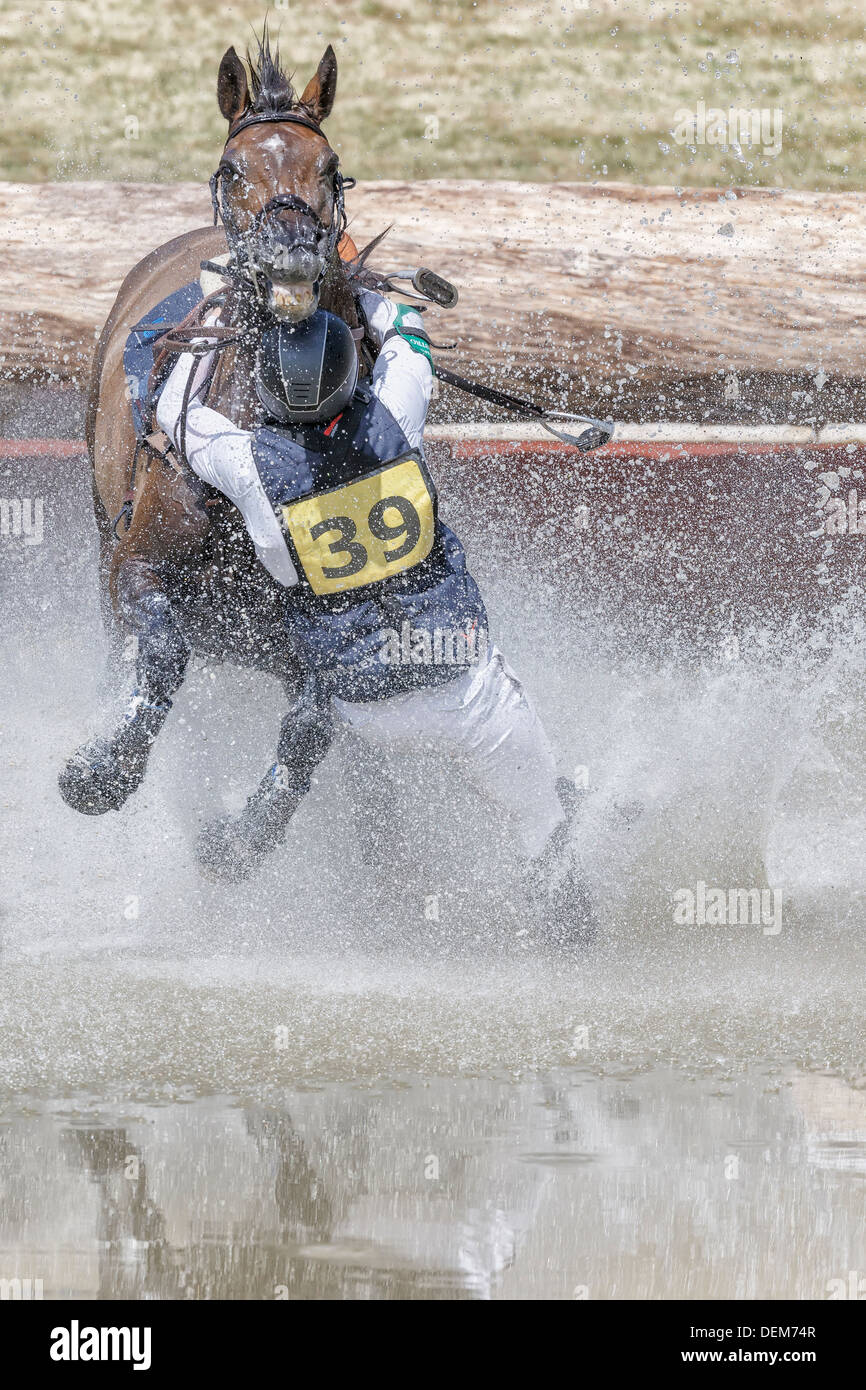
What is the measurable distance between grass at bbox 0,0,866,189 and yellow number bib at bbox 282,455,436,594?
28.5ft

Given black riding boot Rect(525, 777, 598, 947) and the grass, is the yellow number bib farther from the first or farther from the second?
the grass

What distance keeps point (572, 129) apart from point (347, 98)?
1.74m

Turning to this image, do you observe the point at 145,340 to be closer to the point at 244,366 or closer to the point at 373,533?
the point at 244,366

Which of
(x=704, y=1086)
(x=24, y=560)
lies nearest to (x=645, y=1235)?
(x=704, y=1086)

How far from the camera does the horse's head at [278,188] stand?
3455 millimetres

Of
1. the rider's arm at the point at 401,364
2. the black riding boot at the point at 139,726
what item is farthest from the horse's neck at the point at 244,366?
the black riding boot at the point at 139,726

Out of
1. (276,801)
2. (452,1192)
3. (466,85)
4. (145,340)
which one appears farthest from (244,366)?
(466,85)

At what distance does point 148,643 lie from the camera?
4223 mm

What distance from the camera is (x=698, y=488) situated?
6605 millimetres

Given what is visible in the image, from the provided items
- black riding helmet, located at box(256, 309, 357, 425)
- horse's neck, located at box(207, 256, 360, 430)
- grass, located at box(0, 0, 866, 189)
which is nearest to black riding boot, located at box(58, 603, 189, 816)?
horse's neck, located at box(207, 256, 360, 430)

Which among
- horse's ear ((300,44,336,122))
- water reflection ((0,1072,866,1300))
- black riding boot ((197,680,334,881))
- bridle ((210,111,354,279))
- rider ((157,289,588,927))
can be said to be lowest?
water reflection ((0,1072,866,1300))

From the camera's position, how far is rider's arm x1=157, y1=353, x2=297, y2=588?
3.93 m

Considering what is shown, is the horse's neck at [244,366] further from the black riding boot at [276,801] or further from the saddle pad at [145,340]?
the black riding boot at [276,801]

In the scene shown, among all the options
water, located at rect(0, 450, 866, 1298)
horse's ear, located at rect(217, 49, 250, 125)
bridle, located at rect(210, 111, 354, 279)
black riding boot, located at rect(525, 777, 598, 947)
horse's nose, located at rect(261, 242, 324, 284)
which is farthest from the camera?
black riding boot, located at rect(525, 777, 598, 947)
